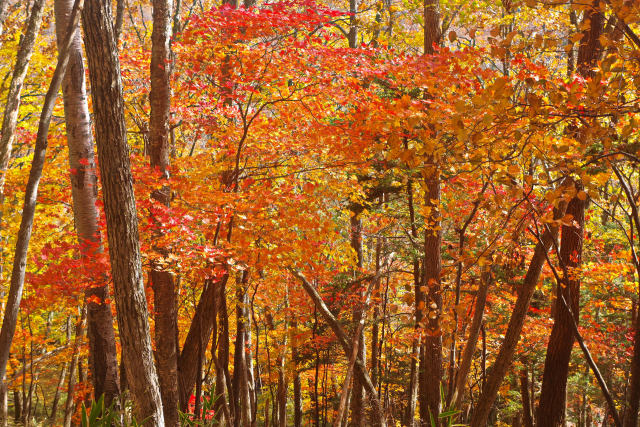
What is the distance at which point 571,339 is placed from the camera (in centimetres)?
641

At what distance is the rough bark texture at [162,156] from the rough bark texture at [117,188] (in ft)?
7.47

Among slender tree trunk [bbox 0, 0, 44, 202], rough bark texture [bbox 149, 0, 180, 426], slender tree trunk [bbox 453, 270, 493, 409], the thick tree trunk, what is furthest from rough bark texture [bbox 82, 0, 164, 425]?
slender tree trunk [bbox 0, 0, 44, 202]

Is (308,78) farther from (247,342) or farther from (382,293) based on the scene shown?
(382,293)

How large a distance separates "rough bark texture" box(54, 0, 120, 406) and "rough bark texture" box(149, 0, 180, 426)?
710 millimetres

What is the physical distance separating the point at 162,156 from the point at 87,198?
3.56 feet

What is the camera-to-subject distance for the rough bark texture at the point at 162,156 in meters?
6.11

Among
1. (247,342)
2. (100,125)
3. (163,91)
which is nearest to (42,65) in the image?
(163,91)

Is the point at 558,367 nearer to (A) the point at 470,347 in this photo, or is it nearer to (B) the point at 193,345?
(A) the point at 470,347

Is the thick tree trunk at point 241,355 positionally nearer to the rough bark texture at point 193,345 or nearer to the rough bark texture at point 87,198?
Answer: the rough bark texture at point 193,345

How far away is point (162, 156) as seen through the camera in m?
6.20

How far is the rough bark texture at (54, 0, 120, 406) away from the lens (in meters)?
5.21

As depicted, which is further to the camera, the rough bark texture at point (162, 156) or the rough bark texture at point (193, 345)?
the rough bark texture at point (193, 345)

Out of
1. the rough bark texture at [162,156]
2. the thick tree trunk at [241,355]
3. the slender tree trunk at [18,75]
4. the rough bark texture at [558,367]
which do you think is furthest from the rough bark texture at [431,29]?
the slender tree trunk at [18,75]

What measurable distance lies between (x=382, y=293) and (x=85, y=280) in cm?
1169
